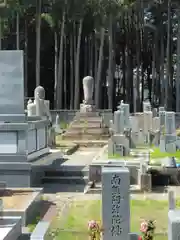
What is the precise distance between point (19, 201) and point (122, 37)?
38.6 m

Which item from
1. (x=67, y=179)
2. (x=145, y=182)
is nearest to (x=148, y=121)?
(x=67, y=179)

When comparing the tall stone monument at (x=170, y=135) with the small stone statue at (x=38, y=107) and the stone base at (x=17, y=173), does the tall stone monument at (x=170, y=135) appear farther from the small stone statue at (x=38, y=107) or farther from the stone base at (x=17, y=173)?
the stone base at (x=17, y=173)

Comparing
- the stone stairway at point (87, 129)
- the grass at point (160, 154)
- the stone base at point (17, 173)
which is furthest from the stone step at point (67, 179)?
the stone stairway at point (87, 129)

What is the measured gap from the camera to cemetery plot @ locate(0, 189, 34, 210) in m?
8.74

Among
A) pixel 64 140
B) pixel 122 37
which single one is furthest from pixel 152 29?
pixel 64 140

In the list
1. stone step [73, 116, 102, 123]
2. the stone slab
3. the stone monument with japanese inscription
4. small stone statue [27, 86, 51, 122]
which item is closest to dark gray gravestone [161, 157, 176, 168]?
the stone monument with japanese inscription

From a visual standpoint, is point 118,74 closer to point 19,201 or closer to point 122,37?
point 122,37

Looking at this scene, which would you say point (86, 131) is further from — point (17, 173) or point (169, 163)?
point (17, 173)

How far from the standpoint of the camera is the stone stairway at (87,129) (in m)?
23.1

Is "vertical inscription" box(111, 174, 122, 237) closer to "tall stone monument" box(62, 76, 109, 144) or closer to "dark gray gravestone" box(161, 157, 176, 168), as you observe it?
"dark gray gravestone" box(161, 157, 176, 168)

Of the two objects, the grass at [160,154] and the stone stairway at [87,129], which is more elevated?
the stone stairway at [87,129]

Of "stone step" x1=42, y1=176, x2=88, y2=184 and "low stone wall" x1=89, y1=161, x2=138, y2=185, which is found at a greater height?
"low stone wall" x1=89, y1=161, x2=138, y2=185

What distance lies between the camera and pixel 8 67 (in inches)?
461

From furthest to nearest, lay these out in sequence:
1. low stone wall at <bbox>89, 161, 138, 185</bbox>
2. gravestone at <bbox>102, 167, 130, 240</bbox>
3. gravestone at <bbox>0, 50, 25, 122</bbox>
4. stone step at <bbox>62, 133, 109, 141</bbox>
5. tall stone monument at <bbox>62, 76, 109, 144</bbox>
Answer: tall stone monument at <bbox>62, 76, 109, 144</bbox>, stone step at <bbox>62, 133, 109, 141</bbox>, low stone wall at <bbox>89, 161, 138, 185</bbox>, gravestone at <bbox>0, 50, 25, 122</bbox>, gravestone at <bbox>102, 167, 130, 240</bbox>
